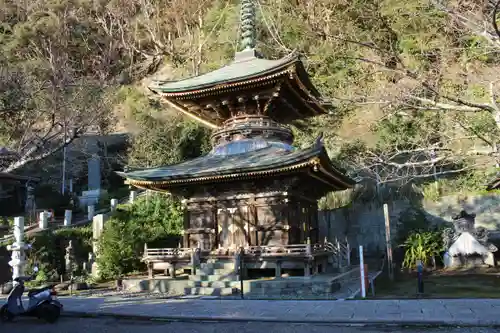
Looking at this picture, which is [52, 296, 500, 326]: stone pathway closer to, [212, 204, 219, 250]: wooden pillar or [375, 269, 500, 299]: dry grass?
[375, 269, 500, 299]: dry grass

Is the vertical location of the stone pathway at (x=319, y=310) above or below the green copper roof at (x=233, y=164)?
below

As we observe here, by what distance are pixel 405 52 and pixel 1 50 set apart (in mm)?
43191

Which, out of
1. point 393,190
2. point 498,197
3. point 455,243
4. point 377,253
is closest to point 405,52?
point 393,190

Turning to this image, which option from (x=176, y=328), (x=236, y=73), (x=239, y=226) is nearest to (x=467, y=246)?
(x=239, y=226)

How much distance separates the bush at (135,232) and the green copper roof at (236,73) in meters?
7.51

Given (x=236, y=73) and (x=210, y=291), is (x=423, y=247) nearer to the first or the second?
(x=210, y=291)

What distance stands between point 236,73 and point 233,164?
15.4ft

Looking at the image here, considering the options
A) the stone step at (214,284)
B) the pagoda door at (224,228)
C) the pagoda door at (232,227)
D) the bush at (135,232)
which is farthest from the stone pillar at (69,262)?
the stone step at (214,284)

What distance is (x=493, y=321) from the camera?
823cm

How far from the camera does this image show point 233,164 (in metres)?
17.9

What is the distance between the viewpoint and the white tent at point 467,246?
64.7ft

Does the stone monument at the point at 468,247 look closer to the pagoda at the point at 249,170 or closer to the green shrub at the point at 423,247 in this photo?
the green shrub at the point at 423,247

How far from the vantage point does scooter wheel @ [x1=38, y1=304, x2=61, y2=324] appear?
31.8 feet

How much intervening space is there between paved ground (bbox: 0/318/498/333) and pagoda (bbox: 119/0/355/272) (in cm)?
784
